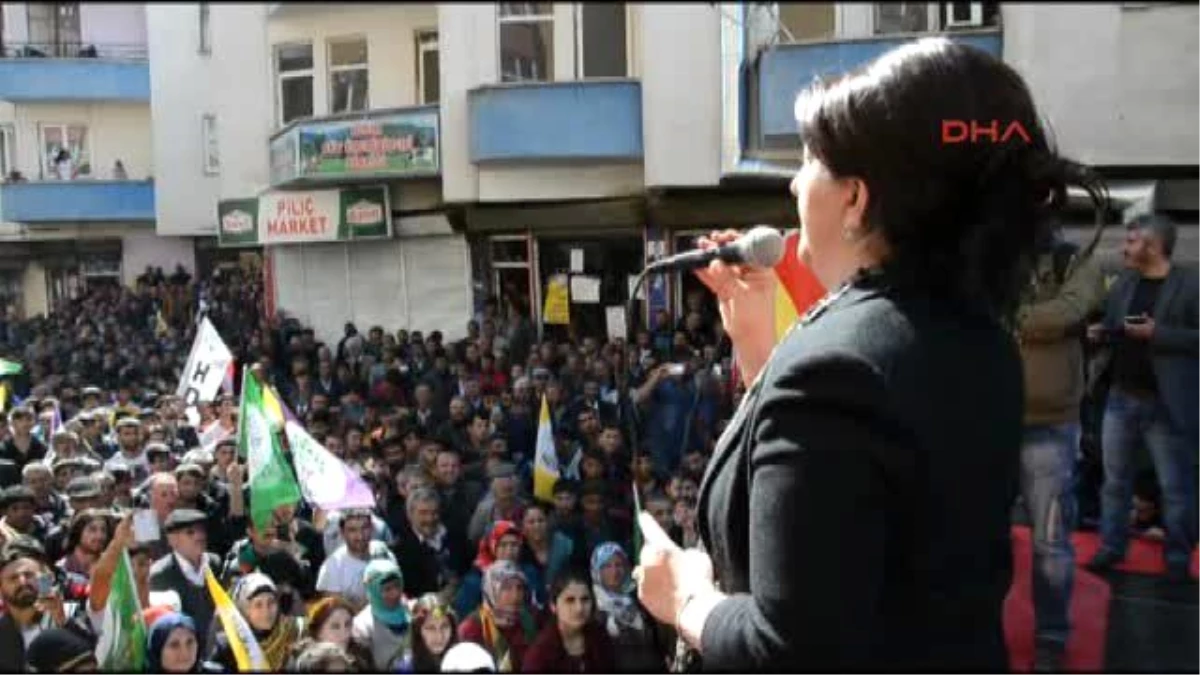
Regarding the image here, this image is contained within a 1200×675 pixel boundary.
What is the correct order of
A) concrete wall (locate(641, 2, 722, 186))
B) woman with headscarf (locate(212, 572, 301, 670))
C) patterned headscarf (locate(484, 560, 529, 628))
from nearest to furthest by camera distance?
Answer: woman with headscarf (locate(212, 572, 301, 670)) → concrete wall (locate(641, 2, 722, 186)) → patterned headscarf (locate(484, 560, 529, 628))

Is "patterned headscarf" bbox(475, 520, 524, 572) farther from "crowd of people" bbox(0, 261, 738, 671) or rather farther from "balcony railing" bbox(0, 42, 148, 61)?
"balcony railing" bbox(0, 42, 148, 61)

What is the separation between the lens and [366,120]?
2.62 m

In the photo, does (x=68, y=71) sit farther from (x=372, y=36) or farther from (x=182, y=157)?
(x=372, y=36)

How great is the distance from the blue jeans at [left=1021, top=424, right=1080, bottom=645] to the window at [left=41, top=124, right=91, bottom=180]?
155cm

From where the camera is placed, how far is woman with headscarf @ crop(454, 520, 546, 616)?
2602 millimetres

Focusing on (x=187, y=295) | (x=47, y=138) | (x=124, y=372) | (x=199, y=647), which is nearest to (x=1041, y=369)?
(x=199, y=647)

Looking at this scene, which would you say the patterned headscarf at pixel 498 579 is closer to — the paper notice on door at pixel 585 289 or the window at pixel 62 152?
the paper notice on door at pixel 585 289

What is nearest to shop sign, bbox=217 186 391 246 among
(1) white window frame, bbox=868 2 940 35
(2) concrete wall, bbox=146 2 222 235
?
(2) concrete wall, bbox=146 2 222 235

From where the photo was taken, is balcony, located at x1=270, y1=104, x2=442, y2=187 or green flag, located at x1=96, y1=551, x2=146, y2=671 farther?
balcony, located at x1=270, y1=104, x2=442, y2=187

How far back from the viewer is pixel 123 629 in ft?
5.25

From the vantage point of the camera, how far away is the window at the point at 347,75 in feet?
6.26

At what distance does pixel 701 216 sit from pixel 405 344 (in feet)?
2.62

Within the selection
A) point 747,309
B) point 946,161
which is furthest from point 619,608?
point 946,161

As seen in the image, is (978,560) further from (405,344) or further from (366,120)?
(405,344)
